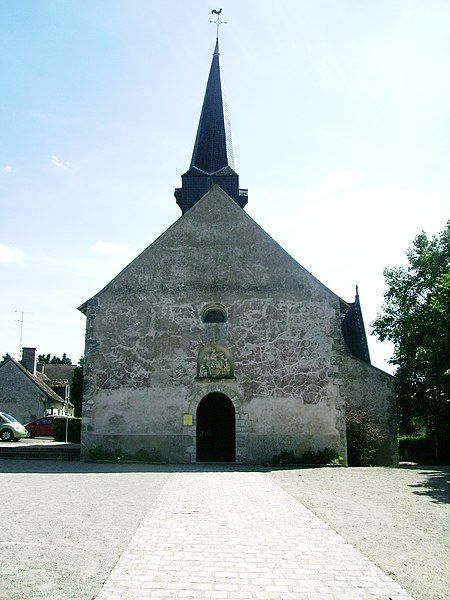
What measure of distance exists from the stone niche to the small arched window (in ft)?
3.24

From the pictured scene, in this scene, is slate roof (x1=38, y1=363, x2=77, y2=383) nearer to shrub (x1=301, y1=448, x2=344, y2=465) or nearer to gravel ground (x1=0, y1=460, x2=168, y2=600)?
shrub (x1=301, y1=448, x2=344, y2=465)

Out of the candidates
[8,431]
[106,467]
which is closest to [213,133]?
[106,467]

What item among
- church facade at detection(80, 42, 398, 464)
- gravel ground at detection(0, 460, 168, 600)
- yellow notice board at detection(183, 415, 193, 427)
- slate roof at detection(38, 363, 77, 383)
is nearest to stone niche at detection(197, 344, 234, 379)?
church facade at detection(80, 42, 398, 464)

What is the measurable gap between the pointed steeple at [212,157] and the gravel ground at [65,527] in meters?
13.6

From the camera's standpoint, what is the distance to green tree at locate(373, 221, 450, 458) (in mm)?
27000

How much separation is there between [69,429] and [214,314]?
1593 centimetres

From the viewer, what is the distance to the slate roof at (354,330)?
28.8 meters

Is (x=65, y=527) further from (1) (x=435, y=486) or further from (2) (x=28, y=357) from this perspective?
(2) (x=28, y=357)

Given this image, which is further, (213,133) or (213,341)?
(213,133)

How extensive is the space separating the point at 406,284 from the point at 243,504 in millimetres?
24253

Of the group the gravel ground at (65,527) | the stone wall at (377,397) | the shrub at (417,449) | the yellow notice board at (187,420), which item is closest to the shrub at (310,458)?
the yellow notice board at (187,420)

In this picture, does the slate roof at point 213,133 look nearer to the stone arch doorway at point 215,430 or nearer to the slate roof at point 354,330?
the slate roof at point 354,330

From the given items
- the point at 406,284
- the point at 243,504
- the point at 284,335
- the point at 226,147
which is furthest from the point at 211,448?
the point at 406,284

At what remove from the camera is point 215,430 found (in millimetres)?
19094
